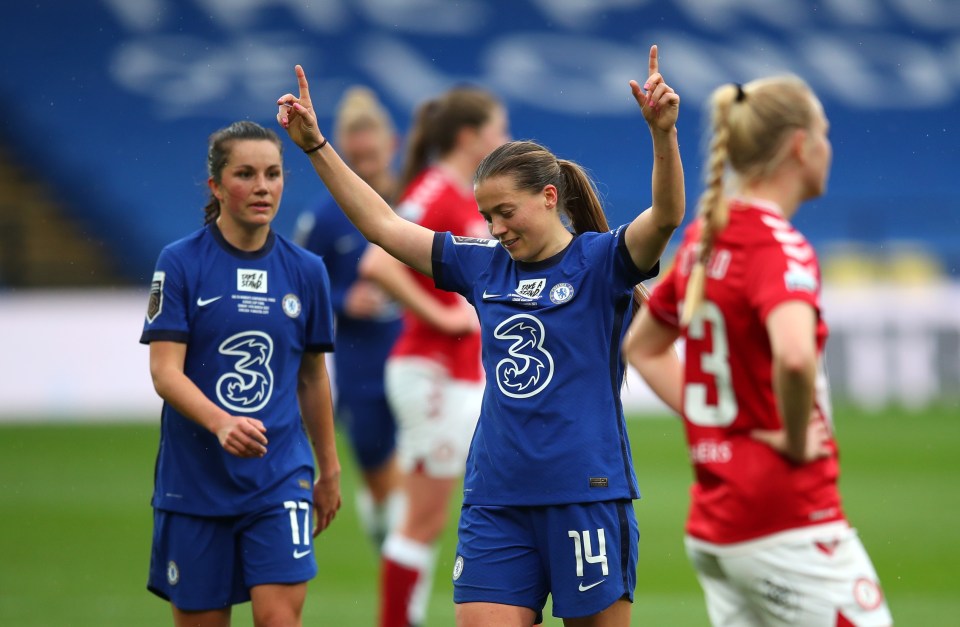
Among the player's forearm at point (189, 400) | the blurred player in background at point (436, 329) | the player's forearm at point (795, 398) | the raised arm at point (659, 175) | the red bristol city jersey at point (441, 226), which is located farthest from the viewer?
the red bristol city jersey at point (441, 226)

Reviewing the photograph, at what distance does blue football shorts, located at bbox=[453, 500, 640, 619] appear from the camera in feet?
13.5

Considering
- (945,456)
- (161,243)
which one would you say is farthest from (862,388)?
(161,243)

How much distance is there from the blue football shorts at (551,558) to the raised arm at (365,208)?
0.91 metres

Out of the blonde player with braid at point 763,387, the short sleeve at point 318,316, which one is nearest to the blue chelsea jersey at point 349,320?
the short sleeve at point 318,316

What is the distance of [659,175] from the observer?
4.00 m

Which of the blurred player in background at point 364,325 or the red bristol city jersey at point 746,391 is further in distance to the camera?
the blurred player in background at point 364,325

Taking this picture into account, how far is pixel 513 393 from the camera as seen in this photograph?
13.8 ft

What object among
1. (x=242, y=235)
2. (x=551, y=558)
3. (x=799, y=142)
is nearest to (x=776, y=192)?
(x=799, y=142)

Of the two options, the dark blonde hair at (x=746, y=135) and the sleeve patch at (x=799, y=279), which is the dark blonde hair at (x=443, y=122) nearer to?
the dark blonde hair at (x=746, y=135)

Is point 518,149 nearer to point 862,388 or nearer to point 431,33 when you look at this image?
point 862,388

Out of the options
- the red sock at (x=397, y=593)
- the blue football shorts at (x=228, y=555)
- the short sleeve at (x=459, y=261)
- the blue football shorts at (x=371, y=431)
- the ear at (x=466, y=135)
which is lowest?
the red sock at (x=397, y=593)

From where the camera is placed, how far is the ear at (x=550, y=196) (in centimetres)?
431

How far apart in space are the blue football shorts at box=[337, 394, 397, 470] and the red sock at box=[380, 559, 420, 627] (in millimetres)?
1642

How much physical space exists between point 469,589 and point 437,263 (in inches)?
41.3
